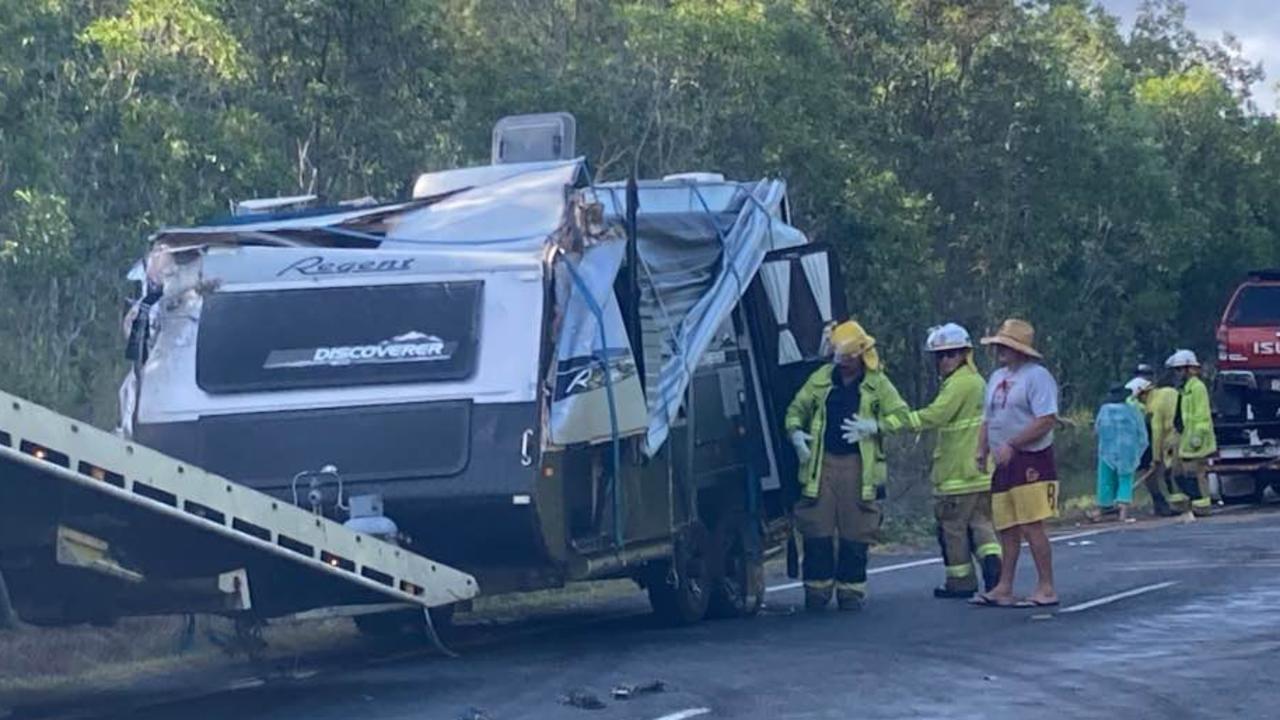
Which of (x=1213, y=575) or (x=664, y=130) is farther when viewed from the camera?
(x=664, y=130)

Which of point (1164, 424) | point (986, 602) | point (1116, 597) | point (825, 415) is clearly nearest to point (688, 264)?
point (825, 415)

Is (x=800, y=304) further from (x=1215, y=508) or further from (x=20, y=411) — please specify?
(x=1215, y=508)

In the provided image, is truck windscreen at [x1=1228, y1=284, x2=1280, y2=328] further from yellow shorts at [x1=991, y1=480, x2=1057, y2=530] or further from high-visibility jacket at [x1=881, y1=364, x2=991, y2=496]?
yellow shorts at [x1=991, y1=480, x2=1057, y2=530]

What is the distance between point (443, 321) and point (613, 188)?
1927 millimetres

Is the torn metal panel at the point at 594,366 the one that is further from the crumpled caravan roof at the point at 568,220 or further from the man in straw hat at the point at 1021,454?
the man in straw hat at the point at 1021,454

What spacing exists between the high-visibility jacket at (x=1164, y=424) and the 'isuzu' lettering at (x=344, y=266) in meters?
16.7

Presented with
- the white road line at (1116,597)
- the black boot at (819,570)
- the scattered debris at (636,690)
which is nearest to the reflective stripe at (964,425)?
the black boot at (819,570)

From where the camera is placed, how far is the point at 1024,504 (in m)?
14.6

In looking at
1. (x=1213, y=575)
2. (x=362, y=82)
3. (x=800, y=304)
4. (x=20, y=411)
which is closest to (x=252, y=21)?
(x=362, y=82)

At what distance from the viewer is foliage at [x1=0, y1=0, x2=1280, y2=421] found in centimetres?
2267

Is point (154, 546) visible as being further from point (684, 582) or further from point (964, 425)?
point (964, 425)

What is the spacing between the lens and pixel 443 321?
11961 millimetres

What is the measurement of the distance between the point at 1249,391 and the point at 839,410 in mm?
15036

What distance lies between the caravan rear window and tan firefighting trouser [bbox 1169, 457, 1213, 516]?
16802mm
